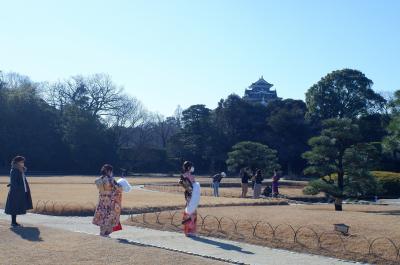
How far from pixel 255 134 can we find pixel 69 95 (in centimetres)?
2479

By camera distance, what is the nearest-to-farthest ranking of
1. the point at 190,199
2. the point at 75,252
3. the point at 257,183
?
the point at 75,252 → the point at 190,199 → the point at 257,183

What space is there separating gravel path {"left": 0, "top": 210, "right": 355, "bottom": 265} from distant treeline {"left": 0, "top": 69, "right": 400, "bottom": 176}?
120 feet

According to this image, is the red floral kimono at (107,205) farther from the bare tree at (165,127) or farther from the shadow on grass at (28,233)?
the bare tree at (165,127)

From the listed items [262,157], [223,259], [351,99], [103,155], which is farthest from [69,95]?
[223,259]

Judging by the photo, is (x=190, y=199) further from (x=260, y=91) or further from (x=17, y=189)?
(x=260, y=91)

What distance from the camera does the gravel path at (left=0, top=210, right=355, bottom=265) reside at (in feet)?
31.4

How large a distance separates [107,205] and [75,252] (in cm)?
259

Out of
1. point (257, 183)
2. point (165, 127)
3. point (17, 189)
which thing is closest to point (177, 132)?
point (165, 127)

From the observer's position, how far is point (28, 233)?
1232cm

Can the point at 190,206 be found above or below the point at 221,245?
above

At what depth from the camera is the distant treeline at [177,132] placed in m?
52.2

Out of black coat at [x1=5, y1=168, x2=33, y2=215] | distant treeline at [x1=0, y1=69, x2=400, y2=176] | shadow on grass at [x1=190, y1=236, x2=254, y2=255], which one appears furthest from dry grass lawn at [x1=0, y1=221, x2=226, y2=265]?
distant treeline at [x1=0, y1=69, x2=400, y2=176]

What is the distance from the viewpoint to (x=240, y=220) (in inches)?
527

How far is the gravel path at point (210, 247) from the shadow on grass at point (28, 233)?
85 centimetres
